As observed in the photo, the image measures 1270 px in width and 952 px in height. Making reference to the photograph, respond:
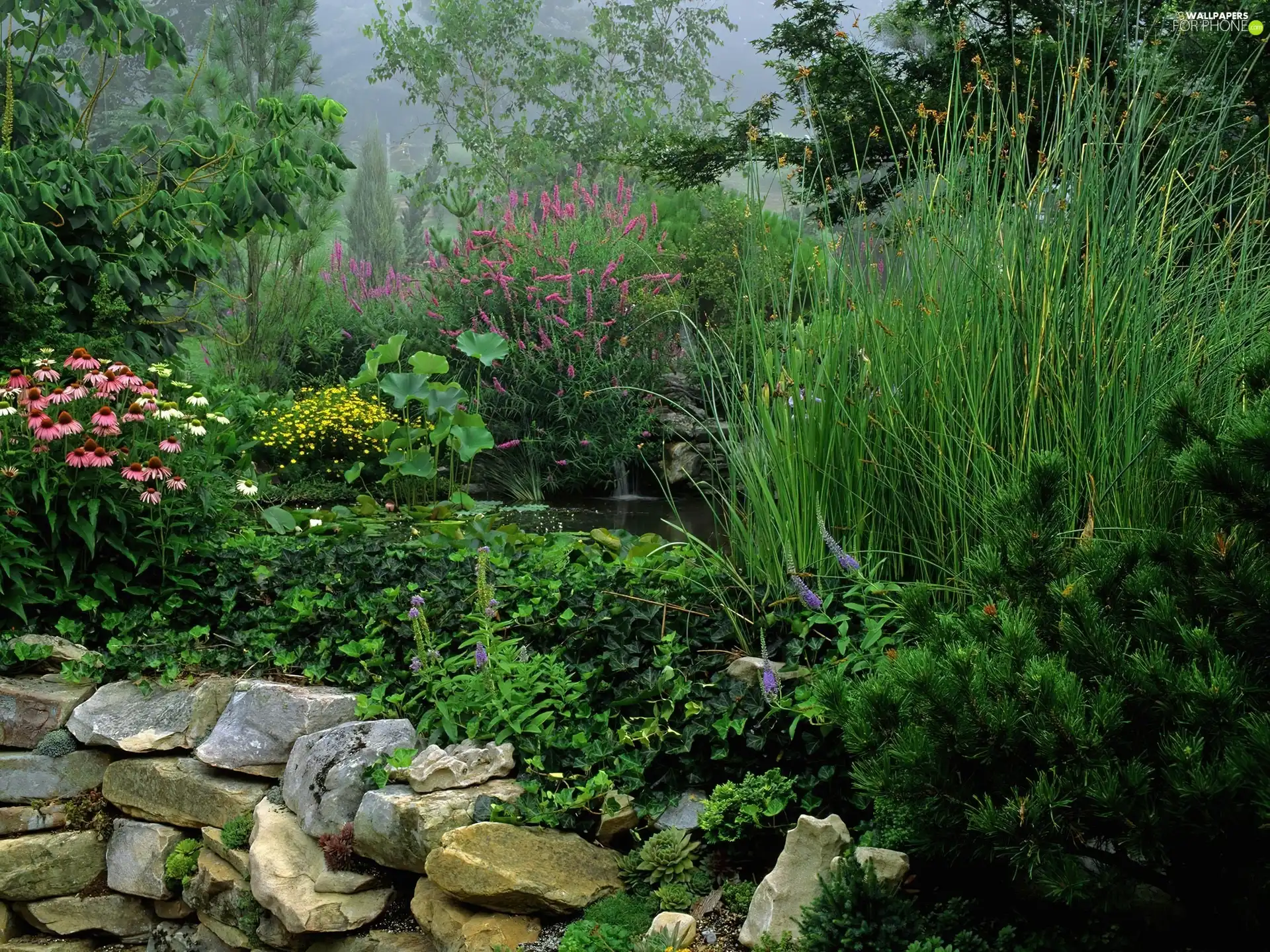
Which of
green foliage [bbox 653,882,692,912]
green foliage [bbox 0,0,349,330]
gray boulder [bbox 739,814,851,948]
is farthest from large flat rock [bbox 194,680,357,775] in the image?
green foliage [bbox 0,0,349,330]

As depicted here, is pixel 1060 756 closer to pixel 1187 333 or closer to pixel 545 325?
pixel 1187 333

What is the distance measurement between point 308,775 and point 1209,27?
6.41 metres

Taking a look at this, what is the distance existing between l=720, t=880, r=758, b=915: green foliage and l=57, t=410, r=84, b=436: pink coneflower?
2544 mm

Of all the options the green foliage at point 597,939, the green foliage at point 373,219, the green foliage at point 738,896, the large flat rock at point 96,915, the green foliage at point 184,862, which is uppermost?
the green foliage at point 373,219

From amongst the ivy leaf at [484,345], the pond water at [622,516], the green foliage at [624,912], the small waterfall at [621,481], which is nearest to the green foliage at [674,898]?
the green foliage at [624,912]

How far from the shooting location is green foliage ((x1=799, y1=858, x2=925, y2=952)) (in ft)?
6.24

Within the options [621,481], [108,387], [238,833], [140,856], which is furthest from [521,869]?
[621,481]

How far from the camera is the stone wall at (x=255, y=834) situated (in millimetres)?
2506

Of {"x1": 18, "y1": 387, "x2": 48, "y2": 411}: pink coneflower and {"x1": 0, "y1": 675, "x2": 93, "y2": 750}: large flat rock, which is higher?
{"x1": 18, "y1": 387, "x2": 48, "y2": 411}: pink coneflower

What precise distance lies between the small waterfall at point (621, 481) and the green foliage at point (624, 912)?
6160mm

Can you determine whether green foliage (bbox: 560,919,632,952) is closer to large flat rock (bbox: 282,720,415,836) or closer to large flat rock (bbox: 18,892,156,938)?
large flat rock (bbox: 282,720,415,836)

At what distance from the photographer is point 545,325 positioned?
8.50 metres

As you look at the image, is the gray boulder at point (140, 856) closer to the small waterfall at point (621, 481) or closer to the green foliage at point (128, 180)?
the green foliage at point (128, 180)

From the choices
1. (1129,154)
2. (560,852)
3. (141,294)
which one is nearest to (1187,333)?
(1129,154)
